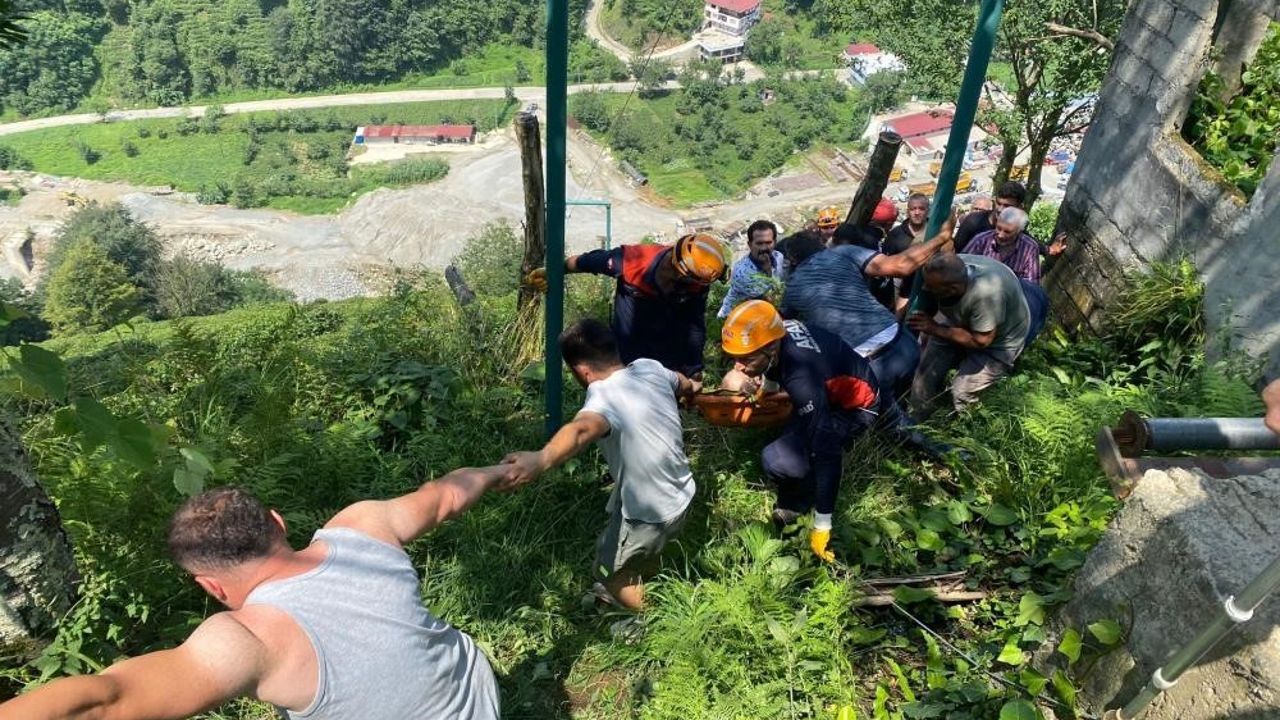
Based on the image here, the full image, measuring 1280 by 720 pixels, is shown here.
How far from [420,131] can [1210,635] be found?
71655 mm

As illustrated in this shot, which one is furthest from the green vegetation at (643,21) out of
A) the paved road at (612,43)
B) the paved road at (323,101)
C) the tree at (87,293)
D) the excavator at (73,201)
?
the tree at (87,293)

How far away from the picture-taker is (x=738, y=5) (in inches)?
3071

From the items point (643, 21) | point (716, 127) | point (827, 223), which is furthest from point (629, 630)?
point (643, 21)

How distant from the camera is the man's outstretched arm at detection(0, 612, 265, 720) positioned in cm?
148

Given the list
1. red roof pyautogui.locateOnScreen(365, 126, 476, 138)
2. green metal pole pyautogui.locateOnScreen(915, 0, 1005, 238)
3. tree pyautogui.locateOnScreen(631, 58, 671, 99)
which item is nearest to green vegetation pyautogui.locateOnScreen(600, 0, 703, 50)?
tree pyautogui.locateOnScreen(631, 58, 671, 99)

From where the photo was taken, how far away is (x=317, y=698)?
1.82 meters

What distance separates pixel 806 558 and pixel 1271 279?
292cm

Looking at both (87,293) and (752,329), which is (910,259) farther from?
(87,293)

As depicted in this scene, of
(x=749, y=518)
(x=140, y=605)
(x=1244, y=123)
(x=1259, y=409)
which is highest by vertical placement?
(x=1244, y=123)

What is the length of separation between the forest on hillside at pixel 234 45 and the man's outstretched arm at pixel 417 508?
7720cm

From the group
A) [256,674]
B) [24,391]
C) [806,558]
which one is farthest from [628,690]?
[24,391]

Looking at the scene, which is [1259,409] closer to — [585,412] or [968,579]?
[968,579]

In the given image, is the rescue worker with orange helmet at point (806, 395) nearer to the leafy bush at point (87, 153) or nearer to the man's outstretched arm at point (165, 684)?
the man's outstretched arm at point (165, 684)

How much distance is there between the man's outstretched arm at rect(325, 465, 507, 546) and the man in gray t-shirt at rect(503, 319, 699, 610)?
41cm
